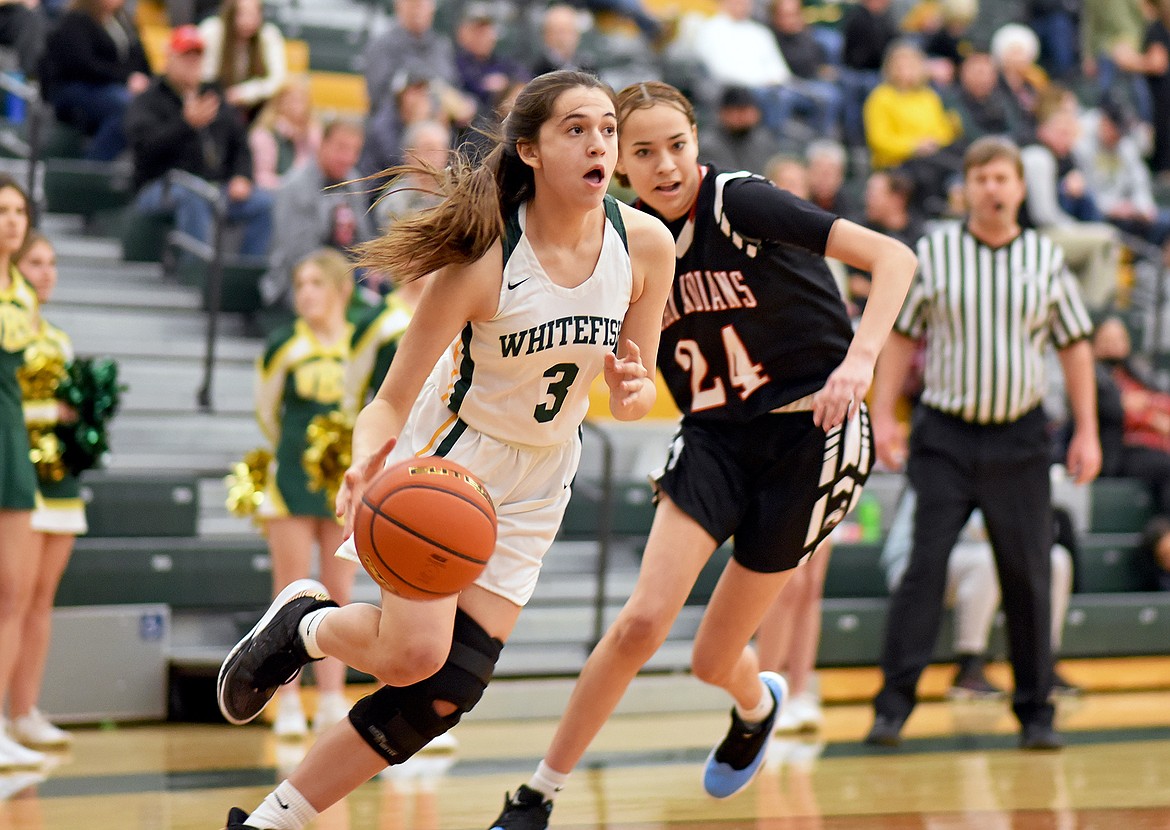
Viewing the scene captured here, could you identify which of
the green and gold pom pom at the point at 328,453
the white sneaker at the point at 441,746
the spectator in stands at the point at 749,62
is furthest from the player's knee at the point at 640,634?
the spectator in stands at the point at 749,62

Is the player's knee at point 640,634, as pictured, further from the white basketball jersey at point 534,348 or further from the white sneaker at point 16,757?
the white sneaker at point 16,757

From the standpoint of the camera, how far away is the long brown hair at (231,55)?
930 centimetres

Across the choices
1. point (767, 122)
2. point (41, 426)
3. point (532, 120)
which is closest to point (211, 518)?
point (41, 426)

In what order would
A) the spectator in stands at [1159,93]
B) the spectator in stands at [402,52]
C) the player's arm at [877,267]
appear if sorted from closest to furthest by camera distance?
the player's arm at [877,267] < the spectator in stands at [402,52] < the spectator in stands at [1159,93]

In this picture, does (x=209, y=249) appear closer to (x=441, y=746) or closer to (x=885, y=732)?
(x=441, y=746)

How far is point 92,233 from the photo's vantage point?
369 inches

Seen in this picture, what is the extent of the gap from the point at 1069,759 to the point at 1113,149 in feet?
26.3

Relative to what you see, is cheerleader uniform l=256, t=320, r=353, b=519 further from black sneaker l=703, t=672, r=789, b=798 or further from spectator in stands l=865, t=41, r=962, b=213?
spectator in stands l=865, t=41, r=962, b=213

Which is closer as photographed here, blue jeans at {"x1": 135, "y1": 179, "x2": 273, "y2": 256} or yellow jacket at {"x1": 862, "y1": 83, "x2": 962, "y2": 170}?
blue jeans at {"x1": 135, "y1": 179, "x2": 273, "y2": 256}

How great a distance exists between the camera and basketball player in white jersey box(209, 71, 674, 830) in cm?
345

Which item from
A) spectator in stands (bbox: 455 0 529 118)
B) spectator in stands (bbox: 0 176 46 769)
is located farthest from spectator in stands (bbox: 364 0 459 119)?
spectator in stands (bbox: 0 176 46 769)

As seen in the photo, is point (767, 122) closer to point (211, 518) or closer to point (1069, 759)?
point (211, 518)

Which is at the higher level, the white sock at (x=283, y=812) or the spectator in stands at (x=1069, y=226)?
the spectator in stands at (x=1069, y=226)

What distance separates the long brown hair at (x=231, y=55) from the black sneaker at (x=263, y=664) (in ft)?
20.3
